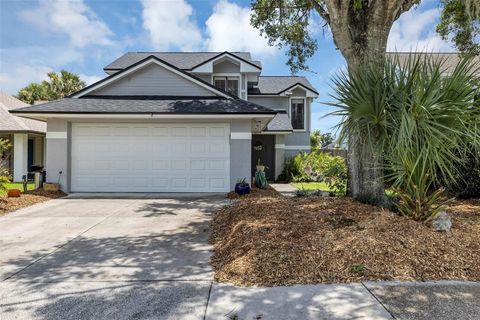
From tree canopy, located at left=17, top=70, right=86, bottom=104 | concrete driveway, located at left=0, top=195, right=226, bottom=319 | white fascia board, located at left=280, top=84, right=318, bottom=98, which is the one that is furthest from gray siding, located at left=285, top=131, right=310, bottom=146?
tree canopy, located at left=17, top=70, right=86, bottom=104

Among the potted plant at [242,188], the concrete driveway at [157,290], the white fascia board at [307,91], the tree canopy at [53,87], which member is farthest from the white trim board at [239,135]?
the tree canopy at [53,87]

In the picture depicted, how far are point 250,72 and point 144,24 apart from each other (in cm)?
578

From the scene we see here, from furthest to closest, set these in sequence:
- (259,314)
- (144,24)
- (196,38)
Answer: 1. (196,38)
2. (144,24)
3. (259,314)

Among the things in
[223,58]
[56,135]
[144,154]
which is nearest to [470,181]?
[144,154]

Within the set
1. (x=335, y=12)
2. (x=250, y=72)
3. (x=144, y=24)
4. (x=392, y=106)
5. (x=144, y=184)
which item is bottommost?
(x=144, y=184)

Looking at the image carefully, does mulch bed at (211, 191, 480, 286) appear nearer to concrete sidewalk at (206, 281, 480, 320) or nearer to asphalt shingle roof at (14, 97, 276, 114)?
concrete sidewalk at (206, 281, 480, 320)

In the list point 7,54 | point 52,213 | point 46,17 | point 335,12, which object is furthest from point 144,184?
point 7,54

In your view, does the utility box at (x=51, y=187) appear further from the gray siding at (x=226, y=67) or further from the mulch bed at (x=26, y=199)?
the gray siding at (x=226, y=67)

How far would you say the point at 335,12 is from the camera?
7.56 m

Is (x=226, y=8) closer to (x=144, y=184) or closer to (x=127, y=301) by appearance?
(x=144, y=184)

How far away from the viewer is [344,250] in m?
4.35

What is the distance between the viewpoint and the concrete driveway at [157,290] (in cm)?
321

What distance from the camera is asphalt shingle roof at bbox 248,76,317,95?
1973 centimetres

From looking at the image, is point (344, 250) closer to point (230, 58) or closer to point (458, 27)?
point (458, 27)
